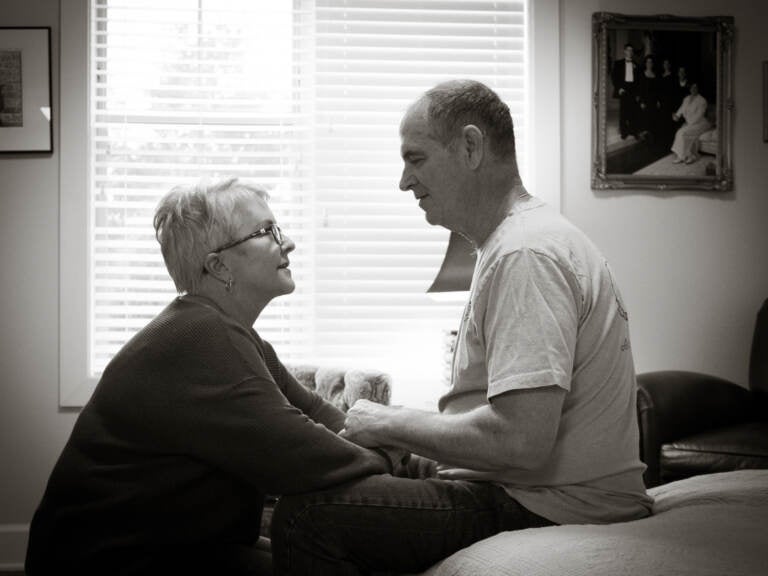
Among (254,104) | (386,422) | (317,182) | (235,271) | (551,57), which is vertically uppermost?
(551,57)

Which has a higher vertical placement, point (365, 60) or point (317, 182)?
point (365, 60)

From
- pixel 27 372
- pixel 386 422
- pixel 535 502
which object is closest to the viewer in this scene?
pixel 535 502

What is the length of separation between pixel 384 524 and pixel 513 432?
0.86 feet

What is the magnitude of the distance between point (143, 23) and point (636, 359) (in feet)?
8.53

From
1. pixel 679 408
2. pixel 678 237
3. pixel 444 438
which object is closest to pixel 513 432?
pixel 444 438

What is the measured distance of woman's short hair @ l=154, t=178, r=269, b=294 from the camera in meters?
1.63

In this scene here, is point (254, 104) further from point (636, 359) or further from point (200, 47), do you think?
point (636, 359)

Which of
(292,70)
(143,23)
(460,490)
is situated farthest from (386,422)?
(143,23)

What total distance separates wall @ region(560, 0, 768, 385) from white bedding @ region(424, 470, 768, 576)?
227cm

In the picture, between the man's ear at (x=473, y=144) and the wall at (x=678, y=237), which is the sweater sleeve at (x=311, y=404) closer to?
the man's ear at (x=473, y=144)

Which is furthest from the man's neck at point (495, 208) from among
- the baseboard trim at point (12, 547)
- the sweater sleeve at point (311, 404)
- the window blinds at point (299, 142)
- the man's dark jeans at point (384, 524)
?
the baseboard trim at point (12, 547)

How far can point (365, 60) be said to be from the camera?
3.56 m

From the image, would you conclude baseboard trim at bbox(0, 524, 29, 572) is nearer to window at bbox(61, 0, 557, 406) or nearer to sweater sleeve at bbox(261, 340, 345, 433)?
window at bbox(61, 0, 557, 406)

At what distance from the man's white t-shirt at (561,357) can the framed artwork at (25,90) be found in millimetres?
2599
